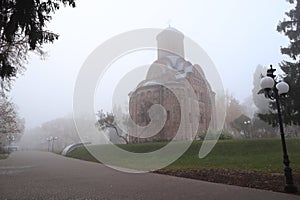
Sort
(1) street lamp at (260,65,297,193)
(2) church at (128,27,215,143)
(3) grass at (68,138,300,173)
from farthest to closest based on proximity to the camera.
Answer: (2) church at (128,27,215,143) < (3) grass at (68,138,300,173) < (1) street lamp at (260,65,297,193)

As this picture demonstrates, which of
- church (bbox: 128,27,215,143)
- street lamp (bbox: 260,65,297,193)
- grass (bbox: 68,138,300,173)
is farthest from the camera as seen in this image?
church (bbox: 128,27,215,143)

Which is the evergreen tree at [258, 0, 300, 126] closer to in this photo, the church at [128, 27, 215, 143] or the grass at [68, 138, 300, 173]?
the grass at [68, 138, 300, 173]

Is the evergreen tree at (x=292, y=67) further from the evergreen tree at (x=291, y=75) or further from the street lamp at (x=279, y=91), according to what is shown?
the street lamp at (x=279, y=91)

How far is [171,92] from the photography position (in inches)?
1221

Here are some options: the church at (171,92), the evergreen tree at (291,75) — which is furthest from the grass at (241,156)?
the church at (171,92)

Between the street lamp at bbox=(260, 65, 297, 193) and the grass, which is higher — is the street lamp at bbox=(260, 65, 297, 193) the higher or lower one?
the higher one

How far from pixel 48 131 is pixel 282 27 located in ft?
291

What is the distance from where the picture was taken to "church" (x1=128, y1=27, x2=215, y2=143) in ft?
98.2

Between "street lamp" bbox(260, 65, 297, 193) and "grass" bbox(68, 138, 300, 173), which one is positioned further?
"grass" bbox(68, 138, 300, 173)

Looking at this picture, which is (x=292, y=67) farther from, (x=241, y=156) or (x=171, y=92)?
(x=171, y=92)

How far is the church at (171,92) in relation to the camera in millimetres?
29938

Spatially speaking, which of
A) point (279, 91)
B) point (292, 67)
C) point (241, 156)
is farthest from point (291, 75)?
point (279, 91)

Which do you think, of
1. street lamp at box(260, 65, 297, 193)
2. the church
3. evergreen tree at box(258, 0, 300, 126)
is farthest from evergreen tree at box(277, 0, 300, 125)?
the church

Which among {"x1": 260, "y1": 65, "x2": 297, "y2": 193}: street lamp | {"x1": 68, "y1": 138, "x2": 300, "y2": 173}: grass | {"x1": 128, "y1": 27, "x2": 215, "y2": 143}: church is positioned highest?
{"x1": 128, "y1": 27, "x2": 215, "y2": 143}: church
